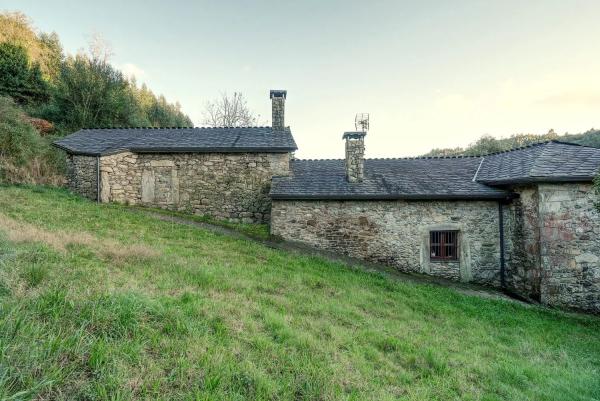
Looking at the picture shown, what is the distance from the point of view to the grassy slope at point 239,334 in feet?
8.16

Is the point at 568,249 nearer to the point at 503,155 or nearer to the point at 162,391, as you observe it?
the point at 503,155

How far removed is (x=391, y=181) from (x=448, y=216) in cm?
243

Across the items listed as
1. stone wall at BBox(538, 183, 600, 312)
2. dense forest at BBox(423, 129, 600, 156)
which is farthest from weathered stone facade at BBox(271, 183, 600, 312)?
dense forest at BBox(423, 129, 600, 156)

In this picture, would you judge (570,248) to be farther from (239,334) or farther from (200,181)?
(200,181)

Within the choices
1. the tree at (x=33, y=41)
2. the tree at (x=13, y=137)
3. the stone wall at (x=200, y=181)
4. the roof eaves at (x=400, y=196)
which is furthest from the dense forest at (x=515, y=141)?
the tree at (x=33, y=41)

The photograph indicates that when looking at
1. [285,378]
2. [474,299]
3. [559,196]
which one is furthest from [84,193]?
[559,196]

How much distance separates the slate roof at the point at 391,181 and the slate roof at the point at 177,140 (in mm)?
1682

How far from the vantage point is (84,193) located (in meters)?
12.6

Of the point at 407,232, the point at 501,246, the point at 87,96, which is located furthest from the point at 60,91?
the point at 501,246

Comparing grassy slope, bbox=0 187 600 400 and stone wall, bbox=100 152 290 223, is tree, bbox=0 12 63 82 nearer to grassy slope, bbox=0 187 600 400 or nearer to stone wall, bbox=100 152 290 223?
stone wall, bbox=100 152 290 223

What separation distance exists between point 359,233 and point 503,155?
759 centimetres

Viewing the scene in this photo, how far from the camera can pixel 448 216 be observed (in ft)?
34.3

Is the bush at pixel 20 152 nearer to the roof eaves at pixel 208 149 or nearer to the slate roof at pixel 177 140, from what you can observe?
the slate roof at pixel 177 140

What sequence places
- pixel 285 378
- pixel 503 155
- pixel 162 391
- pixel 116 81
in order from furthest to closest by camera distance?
1. pixel 116 81
2. pixel 503 155
3. pixel 285 378
4. pixel 162 391
